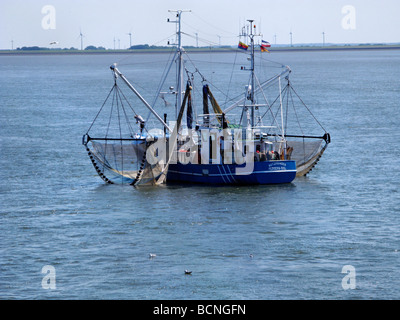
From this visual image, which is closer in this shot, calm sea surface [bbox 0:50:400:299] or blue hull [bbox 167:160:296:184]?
calm sea surface [bbox 0:50:400:299]

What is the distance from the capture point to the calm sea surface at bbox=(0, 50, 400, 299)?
41.6 metres

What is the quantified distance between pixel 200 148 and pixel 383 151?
2566 cm

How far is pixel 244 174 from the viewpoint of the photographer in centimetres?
6462

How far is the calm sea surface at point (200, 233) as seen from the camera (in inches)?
1636

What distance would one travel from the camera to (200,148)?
218 ft

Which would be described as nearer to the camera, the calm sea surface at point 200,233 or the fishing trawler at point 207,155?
the calm sea surface at point 200,233

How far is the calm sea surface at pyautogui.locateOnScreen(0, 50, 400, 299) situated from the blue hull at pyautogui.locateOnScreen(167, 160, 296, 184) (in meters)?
0.81

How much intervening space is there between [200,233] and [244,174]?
14.3m

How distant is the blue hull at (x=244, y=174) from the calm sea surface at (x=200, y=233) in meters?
0.81

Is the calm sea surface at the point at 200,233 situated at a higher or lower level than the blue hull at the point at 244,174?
lower

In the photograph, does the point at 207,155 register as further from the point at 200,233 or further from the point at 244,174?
the point at 200,233

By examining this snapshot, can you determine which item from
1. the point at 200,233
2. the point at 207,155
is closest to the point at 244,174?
the point at 207,155

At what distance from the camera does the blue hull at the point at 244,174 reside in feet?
211

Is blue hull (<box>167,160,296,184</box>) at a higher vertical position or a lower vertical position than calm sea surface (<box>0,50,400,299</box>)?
higher
